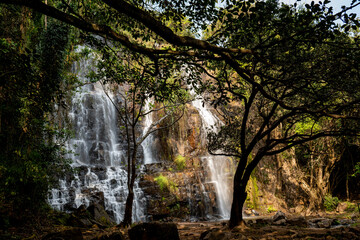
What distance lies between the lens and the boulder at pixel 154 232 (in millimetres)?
4459

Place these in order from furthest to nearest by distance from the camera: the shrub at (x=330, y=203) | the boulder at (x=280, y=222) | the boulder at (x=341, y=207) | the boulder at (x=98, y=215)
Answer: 1. the shrub at (x=330, y=203)
2. the boulder at (x=341, y=207)
3. the boulder at (x=98, y=215)
4. the boulder at (x=280, y=222)

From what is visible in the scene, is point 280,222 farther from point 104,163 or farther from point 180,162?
point 104,163

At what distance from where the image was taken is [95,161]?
16688 mm

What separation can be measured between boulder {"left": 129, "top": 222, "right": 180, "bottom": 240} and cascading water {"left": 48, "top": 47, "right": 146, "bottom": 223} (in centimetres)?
734

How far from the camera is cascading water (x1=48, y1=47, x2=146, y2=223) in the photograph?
11.7 metres

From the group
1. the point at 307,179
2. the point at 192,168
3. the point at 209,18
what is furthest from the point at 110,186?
the point at 307,179

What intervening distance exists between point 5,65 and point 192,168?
1376cm

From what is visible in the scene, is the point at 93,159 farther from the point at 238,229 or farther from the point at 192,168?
the point at 238,229

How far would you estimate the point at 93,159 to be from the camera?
16.8 metres

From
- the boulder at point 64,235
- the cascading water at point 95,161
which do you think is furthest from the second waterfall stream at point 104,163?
the boulder at point 64,235

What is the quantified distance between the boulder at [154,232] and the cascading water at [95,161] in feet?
24.1

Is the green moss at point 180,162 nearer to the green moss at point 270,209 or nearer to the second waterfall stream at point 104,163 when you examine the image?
the second waterfall stream at point 104,163

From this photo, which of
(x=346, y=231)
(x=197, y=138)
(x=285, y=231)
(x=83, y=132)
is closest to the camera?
(x=346, y=231)

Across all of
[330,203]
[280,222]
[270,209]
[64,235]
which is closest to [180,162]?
[270,209]
